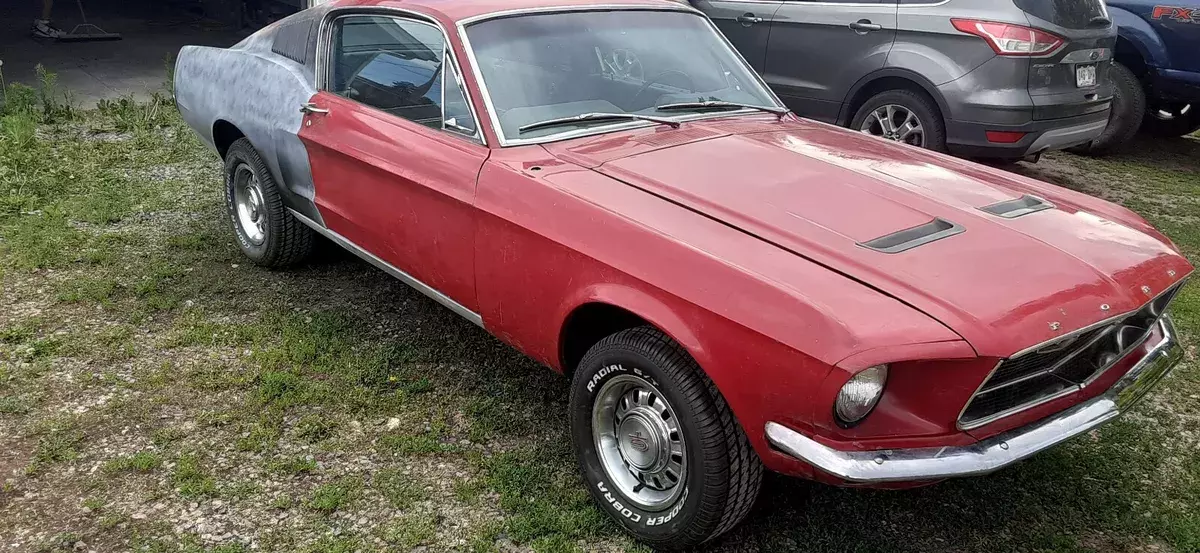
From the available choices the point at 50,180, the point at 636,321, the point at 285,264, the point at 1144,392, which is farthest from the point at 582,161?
the point at 50,180

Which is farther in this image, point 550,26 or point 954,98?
point 954,98

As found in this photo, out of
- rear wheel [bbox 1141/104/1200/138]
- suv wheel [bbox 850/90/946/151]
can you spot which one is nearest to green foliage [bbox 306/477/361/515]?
suv wheel [bbox 850/90/946/151]

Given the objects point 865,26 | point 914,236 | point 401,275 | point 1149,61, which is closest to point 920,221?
point 914,236

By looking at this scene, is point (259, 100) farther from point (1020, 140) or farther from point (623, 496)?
point (1020, 140)

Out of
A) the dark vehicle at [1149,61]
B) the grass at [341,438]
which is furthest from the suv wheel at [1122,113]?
the grass at [341,438]

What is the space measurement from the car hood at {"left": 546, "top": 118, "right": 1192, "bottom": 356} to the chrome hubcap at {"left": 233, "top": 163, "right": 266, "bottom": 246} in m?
2.22

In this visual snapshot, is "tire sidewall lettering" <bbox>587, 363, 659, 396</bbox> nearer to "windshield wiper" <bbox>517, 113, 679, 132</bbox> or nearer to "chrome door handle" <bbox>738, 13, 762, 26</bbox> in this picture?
"windshield wiper" <bbox>517, 113, 679, 132</bbox>

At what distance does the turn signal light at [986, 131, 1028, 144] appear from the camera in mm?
6047

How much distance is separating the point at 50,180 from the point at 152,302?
2.43m

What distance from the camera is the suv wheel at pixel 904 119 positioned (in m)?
6.30

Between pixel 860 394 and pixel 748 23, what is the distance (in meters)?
5.43

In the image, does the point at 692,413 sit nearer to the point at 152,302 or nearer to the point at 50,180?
the point at 152,302

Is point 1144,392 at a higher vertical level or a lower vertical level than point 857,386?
lower

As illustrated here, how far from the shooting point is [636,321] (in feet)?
9.37
